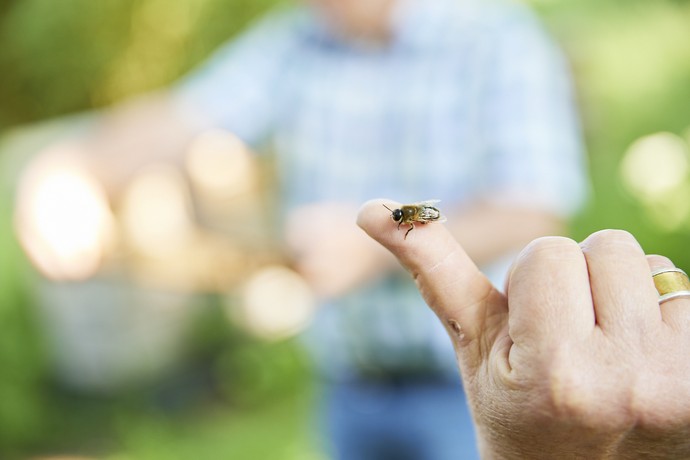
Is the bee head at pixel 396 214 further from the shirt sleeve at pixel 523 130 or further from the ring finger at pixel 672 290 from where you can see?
the shirt sleeve at pixel 523 130

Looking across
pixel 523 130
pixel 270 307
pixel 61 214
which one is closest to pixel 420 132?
pixel 523 130

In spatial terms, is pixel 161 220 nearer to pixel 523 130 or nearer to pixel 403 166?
pixel 403 166

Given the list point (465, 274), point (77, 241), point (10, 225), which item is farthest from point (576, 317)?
point (10, 225)

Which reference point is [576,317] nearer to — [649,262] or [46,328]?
[649,262]

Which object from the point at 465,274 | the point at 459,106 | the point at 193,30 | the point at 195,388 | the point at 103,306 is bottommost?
the point at 465,274

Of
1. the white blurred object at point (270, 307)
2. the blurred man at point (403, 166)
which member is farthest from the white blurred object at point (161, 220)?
the blurred man at point (403, 166)
